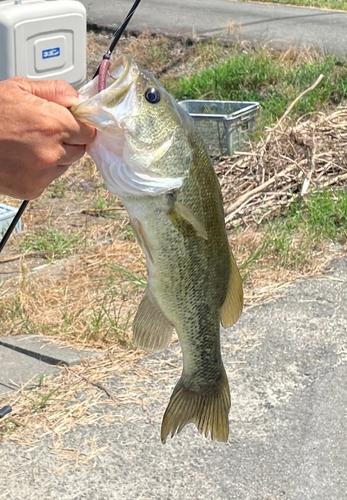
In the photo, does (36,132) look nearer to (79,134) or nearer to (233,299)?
(79,134)

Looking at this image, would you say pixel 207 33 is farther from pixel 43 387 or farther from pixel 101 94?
pixel 101 94

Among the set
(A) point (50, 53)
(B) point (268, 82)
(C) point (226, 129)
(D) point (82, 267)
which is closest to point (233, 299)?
(A) point (50, 53)

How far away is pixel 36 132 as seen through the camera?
2.15 m

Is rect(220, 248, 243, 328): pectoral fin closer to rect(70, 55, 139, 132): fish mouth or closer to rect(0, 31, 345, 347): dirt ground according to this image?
rect(70, 55, 139, 132): fish mouth

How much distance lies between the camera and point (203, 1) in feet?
50.4

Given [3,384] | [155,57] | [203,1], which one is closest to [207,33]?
[155,57]

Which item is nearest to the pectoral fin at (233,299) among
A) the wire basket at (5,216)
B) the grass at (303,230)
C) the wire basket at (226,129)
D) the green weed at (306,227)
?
the grass at (303,230)

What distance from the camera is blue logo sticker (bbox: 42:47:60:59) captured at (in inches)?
196

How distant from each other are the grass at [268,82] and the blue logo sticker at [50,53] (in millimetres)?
3300

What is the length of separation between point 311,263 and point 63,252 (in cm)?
161

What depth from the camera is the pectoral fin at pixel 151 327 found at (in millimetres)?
2354

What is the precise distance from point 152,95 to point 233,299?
0.64 metres

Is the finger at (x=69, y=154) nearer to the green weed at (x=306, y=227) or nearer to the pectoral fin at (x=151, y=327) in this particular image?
the pectoral fin at (x=151, y=327)

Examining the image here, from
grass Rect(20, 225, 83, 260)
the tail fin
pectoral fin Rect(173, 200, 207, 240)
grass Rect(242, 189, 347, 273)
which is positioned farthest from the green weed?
pectoral fin Rect(173, 200, 207, 240)
